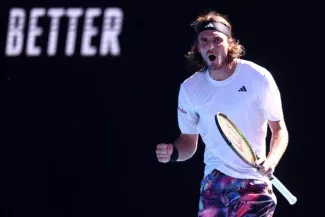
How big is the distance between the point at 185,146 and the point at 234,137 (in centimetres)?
59

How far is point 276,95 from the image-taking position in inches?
164

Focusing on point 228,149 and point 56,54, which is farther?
point 56,54

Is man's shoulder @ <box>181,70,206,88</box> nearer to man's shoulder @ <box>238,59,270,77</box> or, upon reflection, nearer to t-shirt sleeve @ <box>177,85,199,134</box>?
t-shirt sleeve @ <box>177,85,199,134</box>

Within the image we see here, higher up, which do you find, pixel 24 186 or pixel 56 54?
pixel 56 54

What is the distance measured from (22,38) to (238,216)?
95.5 inches

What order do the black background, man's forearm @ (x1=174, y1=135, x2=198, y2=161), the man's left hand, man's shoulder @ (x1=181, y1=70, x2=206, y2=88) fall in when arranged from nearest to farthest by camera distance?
the man's left hand → man's shoulder @ (x1=181, y1=70, x2=206, y2=88) → man's forearm @ (x1=174, y1=135, x2=198, y2=161) → the black background

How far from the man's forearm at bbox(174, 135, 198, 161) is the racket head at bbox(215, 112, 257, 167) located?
553mm

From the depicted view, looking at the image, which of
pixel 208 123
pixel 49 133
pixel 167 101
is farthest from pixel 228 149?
pixel 49 133

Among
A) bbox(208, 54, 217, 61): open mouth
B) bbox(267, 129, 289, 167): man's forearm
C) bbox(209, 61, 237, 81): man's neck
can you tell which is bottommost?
bbox(267, 129, 289, 167): man's forearm

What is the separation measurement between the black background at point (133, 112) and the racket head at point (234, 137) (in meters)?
1.74

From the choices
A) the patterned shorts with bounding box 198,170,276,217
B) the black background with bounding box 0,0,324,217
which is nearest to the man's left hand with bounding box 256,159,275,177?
the patterned shorts with bounding box 198,170,276,217

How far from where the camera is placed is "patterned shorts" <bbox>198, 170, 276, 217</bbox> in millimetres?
4102

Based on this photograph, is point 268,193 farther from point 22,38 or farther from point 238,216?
point 22,38

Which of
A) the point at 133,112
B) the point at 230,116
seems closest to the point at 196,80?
the point at 230,116
